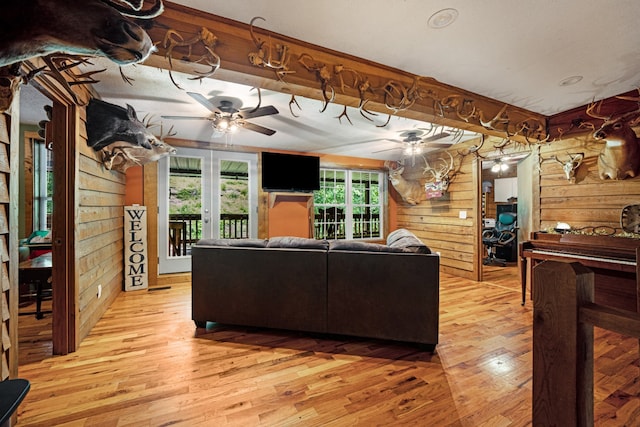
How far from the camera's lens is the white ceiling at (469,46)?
1.60m

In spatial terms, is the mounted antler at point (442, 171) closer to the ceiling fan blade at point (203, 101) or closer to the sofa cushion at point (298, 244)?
the sofa cushion at point (298, 244)

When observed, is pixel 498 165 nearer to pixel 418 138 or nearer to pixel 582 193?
pixel 582 193

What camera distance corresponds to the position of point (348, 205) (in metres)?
6.16

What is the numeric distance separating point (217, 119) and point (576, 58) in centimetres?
330

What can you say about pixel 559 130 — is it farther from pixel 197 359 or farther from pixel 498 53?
pixel 197 359

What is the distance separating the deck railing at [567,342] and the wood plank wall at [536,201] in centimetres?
345

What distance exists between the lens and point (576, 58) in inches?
84.0

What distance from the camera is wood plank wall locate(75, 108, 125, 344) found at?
7.86 ft

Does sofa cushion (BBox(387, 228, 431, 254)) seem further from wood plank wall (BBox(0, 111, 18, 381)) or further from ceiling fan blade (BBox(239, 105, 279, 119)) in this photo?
wood plank wall (BBox(0, 111, 18, 381))

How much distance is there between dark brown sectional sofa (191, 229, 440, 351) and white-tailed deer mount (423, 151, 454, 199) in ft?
9.07

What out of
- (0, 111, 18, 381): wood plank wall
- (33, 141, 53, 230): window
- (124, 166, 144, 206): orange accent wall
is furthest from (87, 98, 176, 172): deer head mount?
(33, 141, 53, 230): window


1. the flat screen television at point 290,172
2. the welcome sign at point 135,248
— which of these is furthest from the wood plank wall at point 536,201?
the welcome sign at point 135,248

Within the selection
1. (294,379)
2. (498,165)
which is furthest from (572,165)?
(294,379)

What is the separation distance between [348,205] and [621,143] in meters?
4.23
